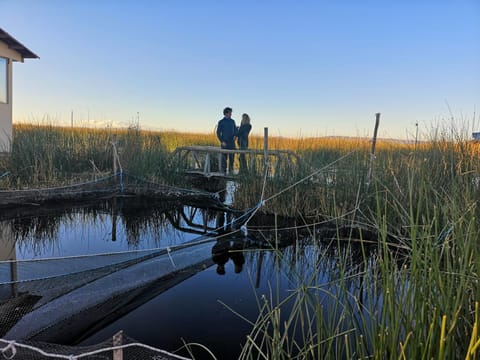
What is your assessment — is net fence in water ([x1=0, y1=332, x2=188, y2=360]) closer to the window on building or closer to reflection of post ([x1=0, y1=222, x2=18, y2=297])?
reflection of post ([x1=0, y1=222, x2=18, y2=297])

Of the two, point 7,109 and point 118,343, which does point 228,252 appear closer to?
point 118,343

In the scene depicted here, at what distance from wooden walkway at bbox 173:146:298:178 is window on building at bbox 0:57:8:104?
3.72 metres

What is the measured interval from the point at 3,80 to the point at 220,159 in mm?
4804

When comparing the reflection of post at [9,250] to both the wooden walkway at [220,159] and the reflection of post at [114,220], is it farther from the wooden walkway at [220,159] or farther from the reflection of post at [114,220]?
the wooden walkway at [220,159]

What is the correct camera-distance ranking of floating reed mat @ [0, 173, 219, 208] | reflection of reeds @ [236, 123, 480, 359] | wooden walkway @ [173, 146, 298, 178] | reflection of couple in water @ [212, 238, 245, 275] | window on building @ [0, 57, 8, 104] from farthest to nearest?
1. window on building @ [0, 57, 8, 104]
2. wooden walkway @ [173, 146, 298, 178]
3. floating reed mat @ [0, 173, 219, 208]
4. reflection of couple in water @ [212, 238, 245, 275]
5. reflection of reeds @ [236, 123, 480, 359]

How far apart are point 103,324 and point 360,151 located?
4.30 meters

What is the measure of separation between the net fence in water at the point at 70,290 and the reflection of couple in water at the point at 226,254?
1.97ft

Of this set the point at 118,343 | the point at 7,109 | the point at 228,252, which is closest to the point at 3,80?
the point at 7,109

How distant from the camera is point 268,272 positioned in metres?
3.28

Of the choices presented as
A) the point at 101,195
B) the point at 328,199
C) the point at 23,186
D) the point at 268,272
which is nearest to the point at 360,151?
the point at 328,199

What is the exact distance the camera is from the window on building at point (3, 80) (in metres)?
7.74

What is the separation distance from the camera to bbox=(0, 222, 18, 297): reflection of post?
2.32 meters

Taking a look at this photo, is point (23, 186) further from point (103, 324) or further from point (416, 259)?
point (416, 259)

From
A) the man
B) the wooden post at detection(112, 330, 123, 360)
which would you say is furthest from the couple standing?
the wooden post at detection(112, 330, 123, 360)
